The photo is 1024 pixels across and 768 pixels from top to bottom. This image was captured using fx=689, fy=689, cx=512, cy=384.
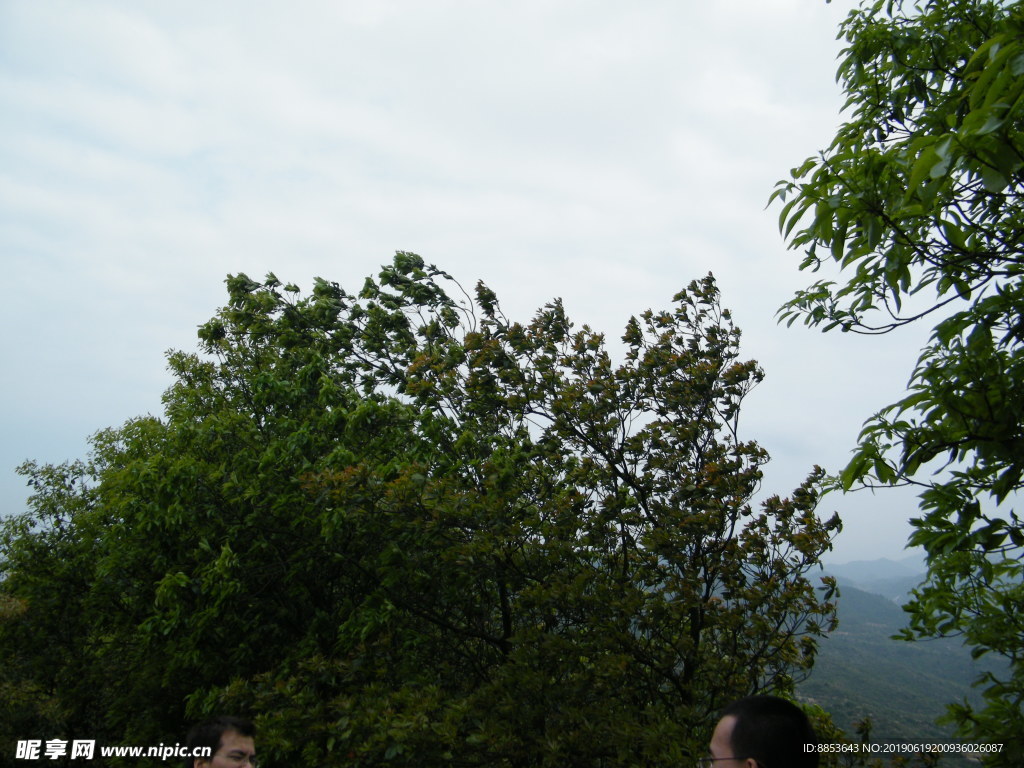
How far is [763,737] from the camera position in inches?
98.8

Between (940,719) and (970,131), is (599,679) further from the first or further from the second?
(970,131)

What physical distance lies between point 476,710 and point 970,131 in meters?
5.05

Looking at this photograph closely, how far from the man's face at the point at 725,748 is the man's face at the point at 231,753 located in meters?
2.65

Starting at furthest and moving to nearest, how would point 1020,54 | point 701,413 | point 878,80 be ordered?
point 701,413, point 878,80, point 1020,54

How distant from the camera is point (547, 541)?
21.1ft

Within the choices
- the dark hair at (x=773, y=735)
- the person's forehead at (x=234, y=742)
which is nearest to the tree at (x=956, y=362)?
the dark hair at (x=773, y=735)

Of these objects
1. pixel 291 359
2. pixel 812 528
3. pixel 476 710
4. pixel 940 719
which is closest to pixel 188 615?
pixel 291 359

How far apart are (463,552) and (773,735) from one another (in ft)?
12.7

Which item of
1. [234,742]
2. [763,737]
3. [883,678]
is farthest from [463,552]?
[883,678]

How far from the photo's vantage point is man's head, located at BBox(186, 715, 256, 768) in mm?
3789

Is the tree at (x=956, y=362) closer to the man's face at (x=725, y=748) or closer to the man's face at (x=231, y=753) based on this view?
the man's face at (x=725, y=748)

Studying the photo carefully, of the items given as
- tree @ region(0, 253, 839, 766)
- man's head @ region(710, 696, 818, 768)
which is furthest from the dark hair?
tree @ region(0, 253, 839, 766)

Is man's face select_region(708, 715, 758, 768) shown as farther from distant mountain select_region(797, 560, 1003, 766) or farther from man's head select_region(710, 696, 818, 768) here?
distant mountain select_region(797, 560, 1003, 766)

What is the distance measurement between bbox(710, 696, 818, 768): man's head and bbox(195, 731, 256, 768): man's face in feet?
8.67
